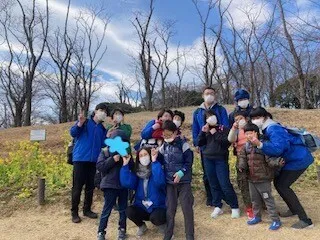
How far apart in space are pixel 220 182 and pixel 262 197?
0.62m

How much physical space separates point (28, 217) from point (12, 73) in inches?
1092

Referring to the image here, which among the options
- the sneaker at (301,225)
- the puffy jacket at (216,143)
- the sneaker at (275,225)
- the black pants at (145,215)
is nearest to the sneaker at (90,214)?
the black pants at (145,215)

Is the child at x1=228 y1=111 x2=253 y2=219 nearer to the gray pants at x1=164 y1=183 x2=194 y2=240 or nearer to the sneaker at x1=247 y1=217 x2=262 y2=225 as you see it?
the sneaker at x1=247 y1=217 x2=262 y2=225

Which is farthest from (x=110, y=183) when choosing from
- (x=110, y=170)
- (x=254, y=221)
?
(x=254, y=221)

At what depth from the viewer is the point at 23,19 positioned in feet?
84.7

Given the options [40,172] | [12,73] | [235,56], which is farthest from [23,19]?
[40,172]

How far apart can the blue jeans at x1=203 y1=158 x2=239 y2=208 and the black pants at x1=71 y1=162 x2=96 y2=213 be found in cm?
168

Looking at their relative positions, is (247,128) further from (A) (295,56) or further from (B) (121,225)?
(A) (295,56)

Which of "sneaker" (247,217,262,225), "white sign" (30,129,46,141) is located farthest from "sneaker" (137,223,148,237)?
"white sign" (30,129,46,141)

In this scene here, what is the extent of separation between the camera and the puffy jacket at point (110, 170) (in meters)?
4.70

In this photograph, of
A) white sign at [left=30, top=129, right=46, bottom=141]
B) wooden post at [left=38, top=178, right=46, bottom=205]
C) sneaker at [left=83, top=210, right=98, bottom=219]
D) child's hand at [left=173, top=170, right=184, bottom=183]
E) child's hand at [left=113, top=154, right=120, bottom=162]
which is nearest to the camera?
child's hand at [left=173, top=170, right=184, bottom=183]

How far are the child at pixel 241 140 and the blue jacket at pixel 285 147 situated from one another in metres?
0.31

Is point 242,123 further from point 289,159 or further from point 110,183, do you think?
point 110,183

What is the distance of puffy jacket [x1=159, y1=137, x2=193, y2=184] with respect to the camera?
4578mm
